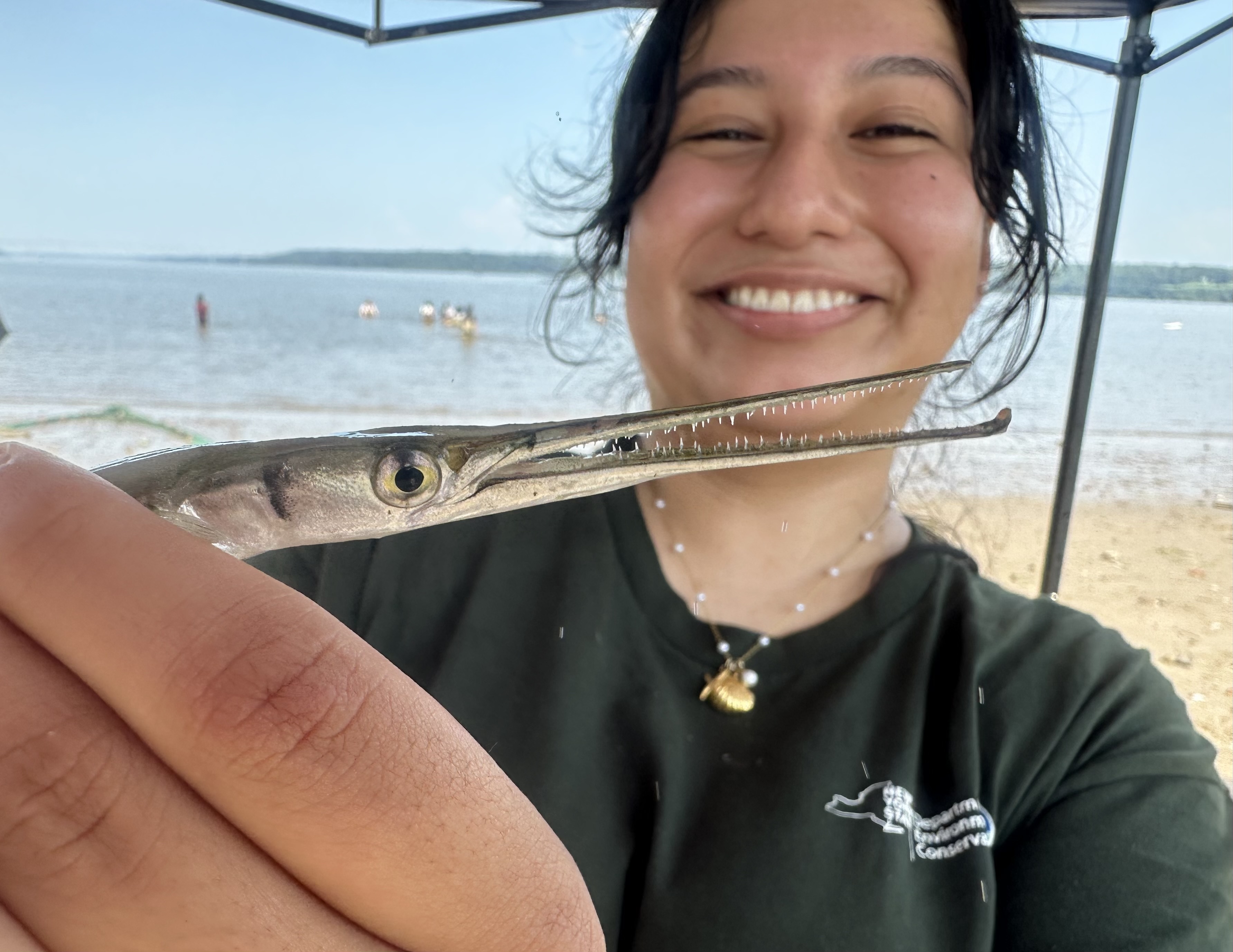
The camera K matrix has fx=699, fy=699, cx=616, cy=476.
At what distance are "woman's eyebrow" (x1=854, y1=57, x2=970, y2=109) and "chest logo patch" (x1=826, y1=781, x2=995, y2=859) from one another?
2.70 ft

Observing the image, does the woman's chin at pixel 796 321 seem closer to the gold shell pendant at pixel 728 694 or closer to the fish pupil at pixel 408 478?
the gold shell pendant at pixel 728 694

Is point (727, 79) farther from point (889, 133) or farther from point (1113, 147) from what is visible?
point (1113, 147)

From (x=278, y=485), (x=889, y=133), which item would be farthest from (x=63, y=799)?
(x=889, y=133)

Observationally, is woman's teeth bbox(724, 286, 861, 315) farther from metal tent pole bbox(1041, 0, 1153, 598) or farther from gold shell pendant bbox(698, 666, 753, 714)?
metal tent pole bbox(1041, 0, 1153, 598)

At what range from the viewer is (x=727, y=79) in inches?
34.9

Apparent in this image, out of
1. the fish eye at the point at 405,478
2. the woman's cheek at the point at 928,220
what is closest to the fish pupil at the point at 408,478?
the fish eye at the point at 405,478

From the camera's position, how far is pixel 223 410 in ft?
19.0

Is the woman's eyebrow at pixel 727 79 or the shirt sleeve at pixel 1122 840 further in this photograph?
the woman's eyebrow at pixel 727 79

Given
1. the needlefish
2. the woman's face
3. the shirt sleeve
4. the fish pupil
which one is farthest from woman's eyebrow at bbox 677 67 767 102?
the shirt sleeve

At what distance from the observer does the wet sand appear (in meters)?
1.93

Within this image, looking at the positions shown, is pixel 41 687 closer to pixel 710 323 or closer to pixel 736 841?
pixel 736 841

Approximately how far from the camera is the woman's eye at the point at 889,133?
2.82 feet

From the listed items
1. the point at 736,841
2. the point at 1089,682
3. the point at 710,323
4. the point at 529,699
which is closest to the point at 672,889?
the point at 736,841

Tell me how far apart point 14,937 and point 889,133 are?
40.6 inches
